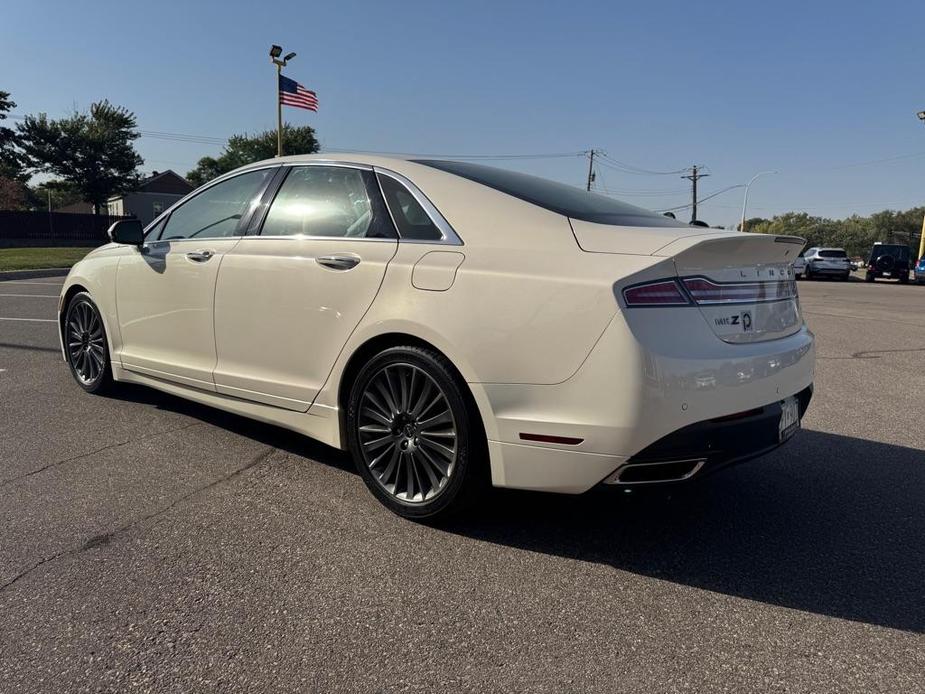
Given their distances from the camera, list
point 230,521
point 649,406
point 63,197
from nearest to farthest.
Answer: point 649,406 < point 230,521 < point 63,197

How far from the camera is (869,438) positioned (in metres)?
4.45

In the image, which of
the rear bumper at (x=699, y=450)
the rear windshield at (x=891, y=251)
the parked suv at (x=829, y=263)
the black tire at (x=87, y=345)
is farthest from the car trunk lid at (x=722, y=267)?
the rear windshield at (x=891, y=251)

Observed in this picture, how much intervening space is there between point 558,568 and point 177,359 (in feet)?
8.87

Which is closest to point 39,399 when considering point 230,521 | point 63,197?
Answer: point 230,521

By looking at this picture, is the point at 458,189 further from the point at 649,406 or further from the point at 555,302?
the point at 649,406

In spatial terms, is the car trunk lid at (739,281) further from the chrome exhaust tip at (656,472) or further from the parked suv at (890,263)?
the parked suv at (890,263)

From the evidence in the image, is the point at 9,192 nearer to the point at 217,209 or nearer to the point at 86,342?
the point at 86,342

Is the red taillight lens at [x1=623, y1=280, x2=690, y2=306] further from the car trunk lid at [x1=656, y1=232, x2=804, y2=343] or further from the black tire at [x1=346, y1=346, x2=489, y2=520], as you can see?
the black tire at [x1=346, y1=346, x2=489, y2=520]

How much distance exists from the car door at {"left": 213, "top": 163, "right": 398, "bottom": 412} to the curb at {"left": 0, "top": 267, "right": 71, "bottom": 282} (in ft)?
55.7

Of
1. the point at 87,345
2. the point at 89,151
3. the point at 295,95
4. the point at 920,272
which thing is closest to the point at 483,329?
the point at 87,345

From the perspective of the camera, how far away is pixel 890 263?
95.7 ft

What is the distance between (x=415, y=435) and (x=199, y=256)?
1.90 meters

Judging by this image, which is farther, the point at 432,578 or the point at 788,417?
the point at 788,417

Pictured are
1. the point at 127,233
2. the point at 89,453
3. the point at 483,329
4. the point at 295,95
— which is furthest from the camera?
the point at 295,95
